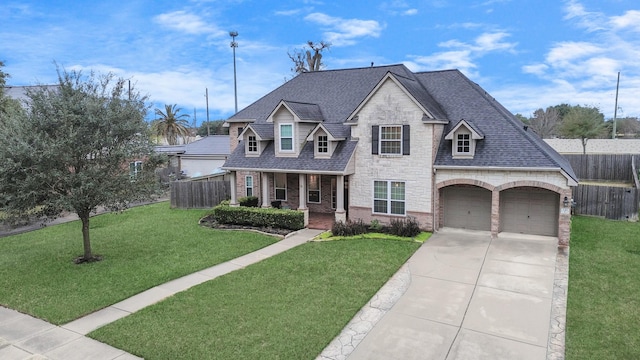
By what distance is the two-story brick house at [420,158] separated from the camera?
16625 millimetres

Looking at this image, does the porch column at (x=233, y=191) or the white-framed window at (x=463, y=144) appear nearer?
the white-framed window at (x=463, y=144)

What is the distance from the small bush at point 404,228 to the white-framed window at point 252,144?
8.94 metres

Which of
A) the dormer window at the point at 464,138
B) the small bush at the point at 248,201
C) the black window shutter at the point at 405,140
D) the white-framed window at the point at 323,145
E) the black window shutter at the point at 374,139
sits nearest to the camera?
the dormer window at the point at 464,138

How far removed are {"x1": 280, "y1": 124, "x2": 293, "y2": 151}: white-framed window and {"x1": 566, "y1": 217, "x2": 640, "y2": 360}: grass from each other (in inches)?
532

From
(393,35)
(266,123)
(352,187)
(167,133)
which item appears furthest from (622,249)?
(167,133)

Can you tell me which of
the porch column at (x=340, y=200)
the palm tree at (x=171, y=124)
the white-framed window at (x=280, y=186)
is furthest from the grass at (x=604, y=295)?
the palm tree at (x=171, y=124)

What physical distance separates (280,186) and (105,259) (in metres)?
10.8

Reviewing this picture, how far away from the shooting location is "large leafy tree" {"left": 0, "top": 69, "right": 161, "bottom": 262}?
12.0m

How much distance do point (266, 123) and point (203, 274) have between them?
12.0 metres

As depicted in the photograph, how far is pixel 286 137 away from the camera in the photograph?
20844 millimetres

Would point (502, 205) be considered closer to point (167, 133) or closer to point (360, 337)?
point (360, 337)

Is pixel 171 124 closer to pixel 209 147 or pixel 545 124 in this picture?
pixel 209 147

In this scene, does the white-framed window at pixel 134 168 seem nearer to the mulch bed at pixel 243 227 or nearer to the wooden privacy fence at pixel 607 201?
the mulch bed at pixel 243 227

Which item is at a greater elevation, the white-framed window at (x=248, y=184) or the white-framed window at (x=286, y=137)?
the white-framed window at (x=286, y=137)
